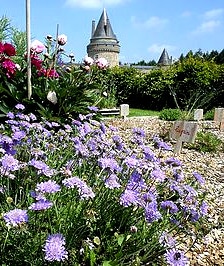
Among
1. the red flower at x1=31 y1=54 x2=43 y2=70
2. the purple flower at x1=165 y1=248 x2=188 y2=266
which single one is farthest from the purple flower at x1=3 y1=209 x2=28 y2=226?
the red flower at x1=31 y1=54 x2=43 y2=70

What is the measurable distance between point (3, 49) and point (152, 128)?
3.77 metres

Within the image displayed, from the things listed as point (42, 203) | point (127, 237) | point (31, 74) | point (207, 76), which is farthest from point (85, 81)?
point (207, 76)

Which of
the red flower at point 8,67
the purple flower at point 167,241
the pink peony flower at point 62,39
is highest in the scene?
the pink peony flower at point 62,39

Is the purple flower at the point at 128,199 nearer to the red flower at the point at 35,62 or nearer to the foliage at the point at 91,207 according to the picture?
the foliage at the point at 91,207

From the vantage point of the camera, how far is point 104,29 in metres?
42.6

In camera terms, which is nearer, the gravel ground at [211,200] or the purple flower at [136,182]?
the purple flower at [136,182]

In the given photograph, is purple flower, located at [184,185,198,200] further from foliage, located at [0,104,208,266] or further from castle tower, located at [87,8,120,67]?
castle tower, located at [87,8,120,67]

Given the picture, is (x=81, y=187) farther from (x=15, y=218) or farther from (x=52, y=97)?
(x=52, y=97)

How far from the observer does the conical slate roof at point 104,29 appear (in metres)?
42.1

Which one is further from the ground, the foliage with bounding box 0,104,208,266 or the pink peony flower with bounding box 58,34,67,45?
the pink peony flower with bounding box 58,34,67,45

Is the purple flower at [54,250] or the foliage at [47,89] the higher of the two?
the foliage at [47,89]

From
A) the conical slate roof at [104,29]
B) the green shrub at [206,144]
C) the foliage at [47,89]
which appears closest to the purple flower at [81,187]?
the foliage at [47,89]

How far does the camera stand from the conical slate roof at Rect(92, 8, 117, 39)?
138 feet

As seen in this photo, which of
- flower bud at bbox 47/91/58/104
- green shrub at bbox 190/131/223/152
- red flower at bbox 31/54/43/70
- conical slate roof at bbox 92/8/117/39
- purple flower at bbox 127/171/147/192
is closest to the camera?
purple flower at bbox 127/171/147/192
